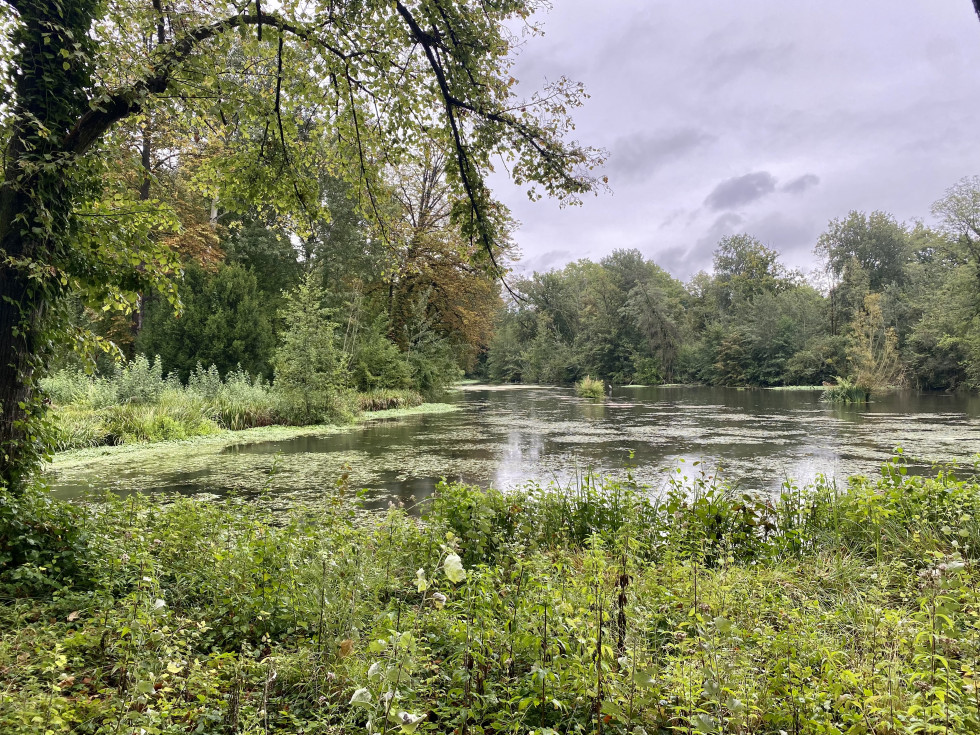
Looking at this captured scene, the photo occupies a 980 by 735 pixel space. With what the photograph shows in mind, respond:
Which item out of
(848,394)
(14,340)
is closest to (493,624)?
(14,340)

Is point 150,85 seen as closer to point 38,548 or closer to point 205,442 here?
point 38,548

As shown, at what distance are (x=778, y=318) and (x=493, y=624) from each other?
43347 mm

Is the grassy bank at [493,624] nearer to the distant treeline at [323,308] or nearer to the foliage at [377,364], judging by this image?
A: the distant treeline at [323,308]

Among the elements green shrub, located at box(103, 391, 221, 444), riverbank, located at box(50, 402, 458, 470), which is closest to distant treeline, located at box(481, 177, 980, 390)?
riverbank, located at box(50, 402, 458, 470)

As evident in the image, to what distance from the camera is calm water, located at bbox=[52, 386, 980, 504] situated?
7.50m

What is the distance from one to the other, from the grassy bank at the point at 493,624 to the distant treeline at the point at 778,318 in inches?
1021

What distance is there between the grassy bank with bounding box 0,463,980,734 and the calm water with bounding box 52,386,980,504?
819mm

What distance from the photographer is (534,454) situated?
10383 millimetres

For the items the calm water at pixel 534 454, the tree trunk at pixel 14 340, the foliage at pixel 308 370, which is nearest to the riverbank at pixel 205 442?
the calm water at pixel 534 454

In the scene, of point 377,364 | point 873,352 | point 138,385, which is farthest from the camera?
point 873,352

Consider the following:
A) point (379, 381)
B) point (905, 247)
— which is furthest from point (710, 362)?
point (379, 381)

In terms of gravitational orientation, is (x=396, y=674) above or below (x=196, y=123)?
below

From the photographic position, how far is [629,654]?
2.03 m

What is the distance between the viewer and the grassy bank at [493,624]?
1.77 m
